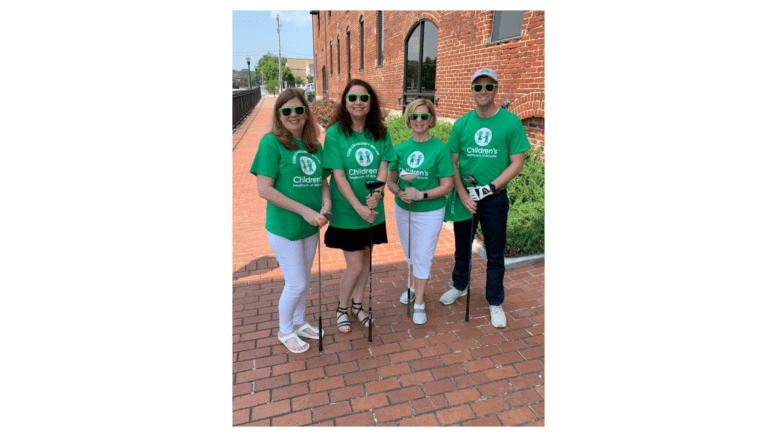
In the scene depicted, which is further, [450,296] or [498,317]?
[450,296]

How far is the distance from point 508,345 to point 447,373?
64cm

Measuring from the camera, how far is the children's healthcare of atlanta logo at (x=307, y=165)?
281cm

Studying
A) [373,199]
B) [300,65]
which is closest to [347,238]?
[373,199]

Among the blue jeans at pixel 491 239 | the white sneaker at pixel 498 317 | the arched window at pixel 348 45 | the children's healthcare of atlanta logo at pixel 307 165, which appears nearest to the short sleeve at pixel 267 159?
the children's healthcare of atlanta logo at pixel 307 165

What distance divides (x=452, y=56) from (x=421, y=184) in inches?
245

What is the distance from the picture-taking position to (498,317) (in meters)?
3.55

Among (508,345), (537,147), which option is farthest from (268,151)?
(537,147)

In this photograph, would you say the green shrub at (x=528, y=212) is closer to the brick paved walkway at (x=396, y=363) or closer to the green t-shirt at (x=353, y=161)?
the brick paved walkway at (x=396, y=363)

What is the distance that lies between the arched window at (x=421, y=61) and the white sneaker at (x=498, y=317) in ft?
24.3

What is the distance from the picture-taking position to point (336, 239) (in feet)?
10.4

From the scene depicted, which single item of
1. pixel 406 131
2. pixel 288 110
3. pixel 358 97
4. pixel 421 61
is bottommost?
pixel 288 110

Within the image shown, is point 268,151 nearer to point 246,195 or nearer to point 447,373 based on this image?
point 447,373

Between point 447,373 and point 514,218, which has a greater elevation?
point 514,218

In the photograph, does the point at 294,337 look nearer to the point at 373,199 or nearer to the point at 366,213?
the point at 366,213
